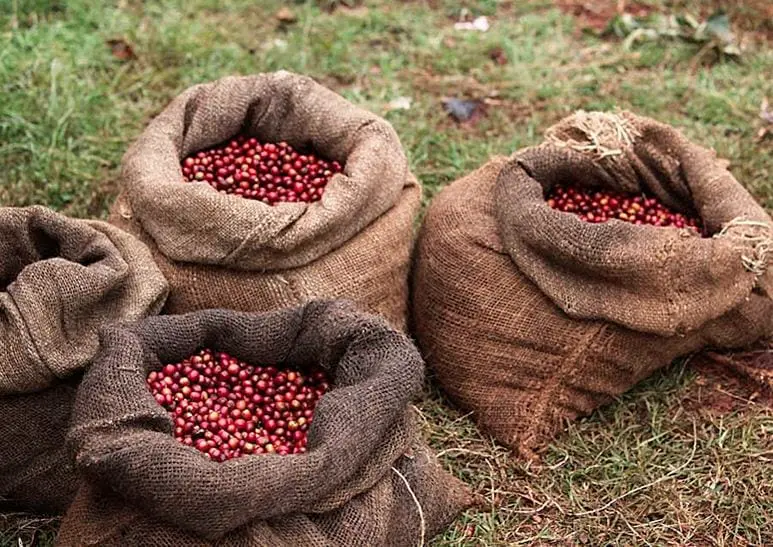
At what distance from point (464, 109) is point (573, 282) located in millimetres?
1522

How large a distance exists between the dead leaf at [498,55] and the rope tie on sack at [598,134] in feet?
4.48

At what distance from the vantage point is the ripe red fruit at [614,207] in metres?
3.09

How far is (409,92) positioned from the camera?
432cm

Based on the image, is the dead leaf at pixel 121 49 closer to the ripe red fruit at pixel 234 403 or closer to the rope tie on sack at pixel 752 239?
the ripe red fruit at pixel 234 403

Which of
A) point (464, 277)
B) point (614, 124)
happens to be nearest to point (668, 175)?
point (614, 124)

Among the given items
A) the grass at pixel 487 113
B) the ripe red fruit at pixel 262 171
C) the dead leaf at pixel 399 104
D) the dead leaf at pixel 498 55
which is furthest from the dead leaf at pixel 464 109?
the ripe red fruit at pixel 262 171

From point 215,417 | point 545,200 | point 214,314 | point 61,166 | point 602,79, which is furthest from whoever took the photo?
point 602,79

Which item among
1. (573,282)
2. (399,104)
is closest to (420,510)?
(573,282)

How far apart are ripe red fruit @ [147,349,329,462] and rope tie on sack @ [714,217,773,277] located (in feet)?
3.79

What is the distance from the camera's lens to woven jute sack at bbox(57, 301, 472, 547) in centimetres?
206

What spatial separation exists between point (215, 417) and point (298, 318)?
11.5 inches

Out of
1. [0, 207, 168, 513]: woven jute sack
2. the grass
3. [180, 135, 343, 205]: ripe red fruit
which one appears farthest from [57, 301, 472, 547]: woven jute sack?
[180, 135, 343, 205]: ripe red fruit

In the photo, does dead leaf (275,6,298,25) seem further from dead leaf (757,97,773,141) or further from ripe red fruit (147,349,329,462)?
ripe red fruit (147,349,329,462)

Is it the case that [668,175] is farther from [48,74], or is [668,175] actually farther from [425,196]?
[48,74]
